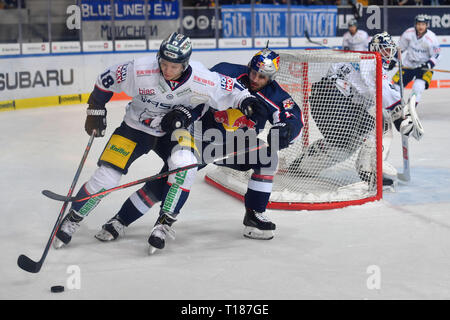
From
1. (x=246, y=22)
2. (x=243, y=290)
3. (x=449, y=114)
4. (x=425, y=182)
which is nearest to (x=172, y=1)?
(x=246, y=22)

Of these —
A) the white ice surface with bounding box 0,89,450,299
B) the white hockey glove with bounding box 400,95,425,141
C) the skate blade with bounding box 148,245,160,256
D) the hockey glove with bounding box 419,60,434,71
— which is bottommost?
the white ice surface with bounding box 0,89,450,299

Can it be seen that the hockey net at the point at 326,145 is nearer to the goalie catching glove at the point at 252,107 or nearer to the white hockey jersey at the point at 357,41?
the goalie catching glove at the point at 252,107

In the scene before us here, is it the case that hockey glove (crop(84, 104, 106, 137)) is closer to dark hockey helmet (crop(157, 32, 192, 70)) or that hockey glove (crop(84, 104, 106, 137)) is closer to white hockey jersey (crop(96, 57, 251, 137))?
white hockey jersey (crop(96, 57, 251, 137))

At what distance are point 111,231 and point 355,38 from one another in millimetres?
8348

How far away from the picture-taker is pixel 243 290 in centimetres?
291

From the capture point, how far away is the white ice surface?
9.58 feet

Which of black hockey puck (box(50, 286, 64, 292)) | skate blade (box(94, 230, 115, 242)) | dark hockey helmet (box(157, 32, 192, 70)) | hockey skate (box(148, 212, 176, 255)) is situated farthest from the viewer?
skate blade (box(94, 230, 115, 242))

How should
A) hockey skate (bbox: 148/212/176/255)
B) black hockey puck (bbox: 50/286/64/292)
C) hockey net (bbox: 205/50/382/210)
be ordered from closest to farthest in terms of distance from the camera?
black hockey puck (bbox: 50/286/64/292) → hockey skate (bbox: 148/212/176/255) → hockey net (bbox: 205/50/382/210)

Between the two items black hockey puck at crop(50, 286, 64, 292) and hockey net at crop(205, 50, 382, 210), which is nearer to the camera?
black hockey puck at crop(50, 286, 64, 292)

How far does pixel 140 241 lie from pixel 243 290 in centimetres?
88

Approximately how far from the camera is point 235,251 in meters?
3.48

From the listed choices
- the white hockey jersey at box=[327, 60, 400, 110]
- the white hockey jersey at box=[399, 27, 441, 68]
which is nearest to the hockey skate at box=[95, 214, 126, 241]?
the white hockey jersey at box=[327, 60, 400, 110]

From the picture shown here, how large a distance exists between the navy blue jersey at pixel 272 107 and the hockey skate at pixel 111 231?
694 millimetres
